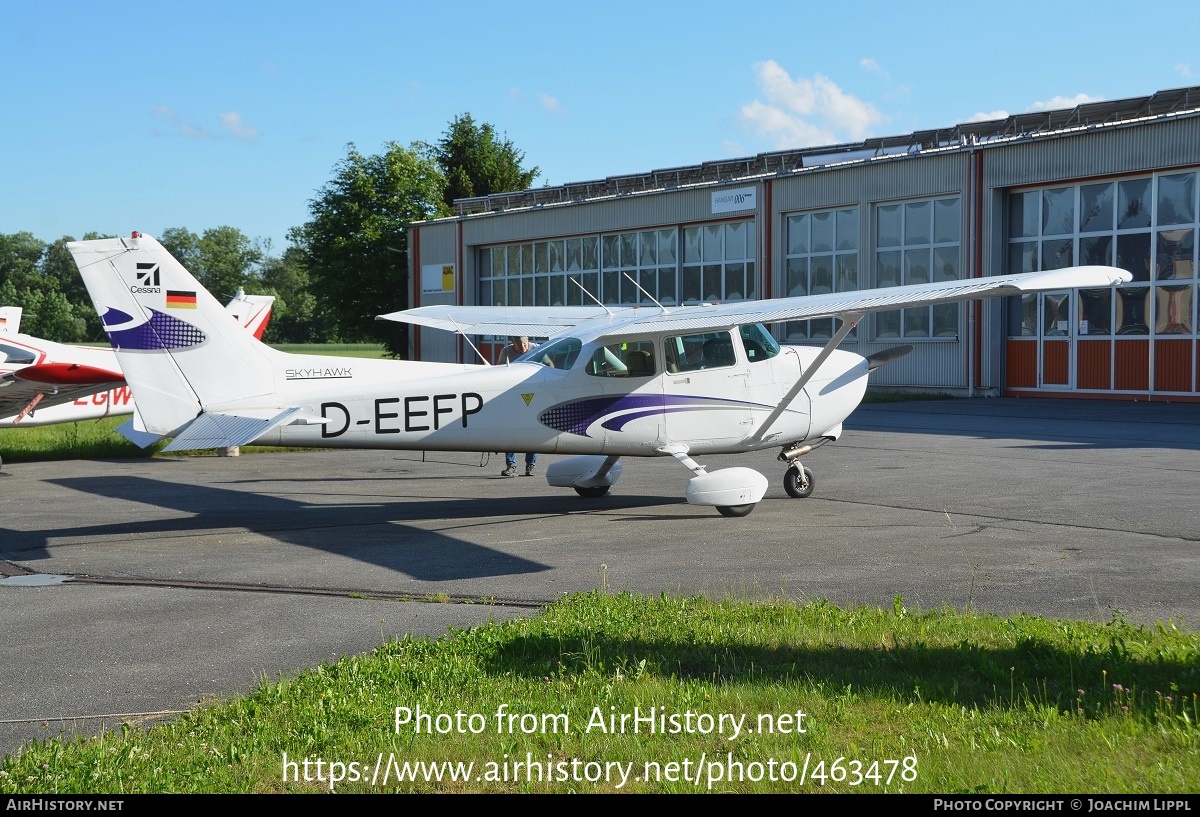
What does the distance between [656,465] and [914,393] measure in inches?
695

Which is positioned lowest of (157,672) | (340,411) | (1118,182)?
(157,672)

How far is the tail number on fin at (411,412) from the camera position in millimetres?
10766

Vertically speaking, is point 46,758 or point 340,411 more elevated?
point 340,411

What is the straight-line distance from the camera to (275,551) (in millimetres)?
9781

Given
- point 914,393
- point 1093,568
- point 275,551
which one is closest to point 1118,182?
point 914,393

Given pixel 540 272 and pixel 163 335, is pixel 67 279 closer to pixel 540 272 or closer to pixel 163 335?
pixel 540 272

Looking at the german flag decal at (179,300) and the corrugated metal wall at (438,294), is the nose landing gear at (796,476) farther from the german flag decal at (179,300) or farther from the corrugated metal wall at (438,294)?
the corrugated metal wall at (438,294)

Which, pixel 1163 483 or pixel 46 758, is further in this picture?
pixel 1163 483

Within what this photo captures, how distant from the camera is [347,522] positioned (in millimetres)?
11523

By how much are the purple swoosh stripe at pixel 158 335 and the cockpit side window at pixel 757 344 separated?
560 centimetres

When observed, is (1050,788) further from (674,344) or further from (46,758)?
(674,344)

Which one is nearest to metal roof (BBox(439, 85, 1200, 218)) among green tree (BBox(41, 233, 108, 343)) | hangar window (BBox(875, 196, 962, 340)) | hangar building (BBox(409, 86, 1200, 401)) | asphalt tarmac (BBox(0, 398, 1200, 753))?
hangar building (BBox(409, 86, 1200, 401))

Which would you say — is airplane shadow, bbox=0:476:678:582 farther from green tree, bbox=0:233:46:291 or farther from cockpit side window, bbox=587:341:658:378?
green tree, bbox=0:233:46:291

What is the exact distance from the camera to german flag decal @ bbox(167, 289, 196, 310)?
1045 cm
